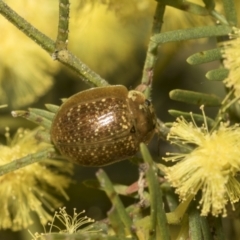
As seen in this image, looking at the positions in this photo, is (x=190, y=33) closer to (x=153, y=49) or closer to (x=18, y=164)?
(x=153, y=49)

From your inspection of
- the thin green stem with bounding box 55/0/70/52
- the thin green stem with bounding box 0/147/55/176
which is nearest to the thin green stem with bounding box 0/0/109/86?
the thin green stem with bounding box 55/0/70/52

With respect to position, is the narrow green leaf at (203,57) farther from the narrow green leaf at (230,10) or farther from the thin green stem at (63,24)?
the thin green stem at (63,24)

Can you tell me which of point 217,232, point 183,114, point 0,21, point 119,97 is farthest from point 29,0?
point 217,232

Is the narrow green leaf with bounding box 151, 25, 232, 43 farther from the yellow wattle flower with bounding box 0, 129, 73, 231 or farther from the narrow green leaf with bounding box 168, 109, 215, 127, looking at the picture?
the yellow wattle flower with bounding box 0, 129, 73, 231

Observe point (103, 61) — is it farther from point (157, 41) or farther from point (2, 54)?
point (157, 41)

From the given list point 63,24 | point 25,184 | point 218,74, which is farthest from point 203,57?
point 25,184

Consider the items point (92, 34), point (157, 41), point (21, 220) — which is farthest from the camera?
point (92, 34)
